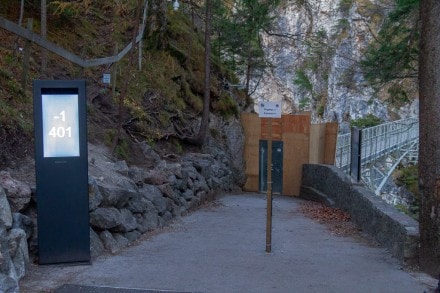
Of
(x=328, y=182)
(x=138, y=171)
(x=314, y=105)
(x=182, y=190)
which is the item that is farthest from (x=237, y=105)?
(x=314, y=105)

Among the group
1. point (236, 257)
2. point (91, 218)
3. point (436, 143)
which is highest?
point (436, 143)

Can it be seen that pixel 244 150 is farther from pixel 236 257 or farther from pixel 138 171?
pixel 236 257

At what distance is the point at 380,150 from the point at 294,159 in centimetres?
636

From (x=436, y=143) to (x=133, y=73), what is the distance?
1207cm

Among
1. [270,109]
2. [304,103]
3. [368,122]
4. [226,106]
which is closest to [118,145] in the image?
[270,109]

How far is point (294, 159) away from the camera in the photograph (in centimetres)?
2569

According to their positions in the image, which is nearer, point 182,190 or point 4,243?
point 4,243

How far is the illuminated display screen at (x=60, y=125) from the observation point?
24.2 feet

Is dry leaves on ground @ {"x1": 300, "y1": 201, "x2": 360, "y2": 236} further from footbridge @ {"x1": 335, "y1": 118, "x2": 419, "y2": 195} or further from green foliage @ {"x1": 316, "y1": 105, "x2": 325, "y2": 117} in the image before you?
green foliage @ {"x1": 316, "y1": 105, "x2": 325, "y2": 117}

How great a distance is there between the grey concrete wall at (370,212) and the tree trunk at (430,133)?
56 cm

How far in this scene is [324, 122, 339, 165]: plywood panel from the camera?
81.4 feet

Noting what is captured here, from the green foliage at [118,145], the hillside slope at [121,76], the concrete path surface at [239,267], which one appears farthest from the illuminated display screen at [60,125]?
the green foliage at [118,145]

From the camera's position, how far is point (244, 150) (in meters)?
26.2

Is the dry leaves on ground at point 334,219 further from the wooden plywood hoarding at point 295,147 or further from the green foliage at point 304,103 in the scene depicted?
the green foliage at point 304,103
